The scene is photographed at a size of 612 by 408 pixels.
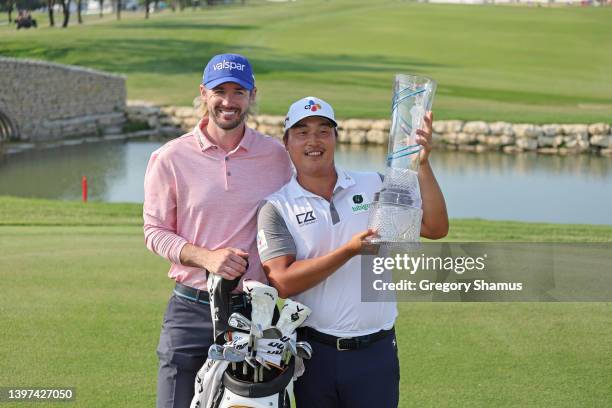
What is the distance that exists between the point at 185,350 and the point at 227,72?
982mm

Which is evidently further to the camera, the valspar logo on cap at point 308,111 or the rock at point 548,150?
the rock at point 548,150

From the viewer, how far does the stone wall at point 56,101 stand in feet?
88.1

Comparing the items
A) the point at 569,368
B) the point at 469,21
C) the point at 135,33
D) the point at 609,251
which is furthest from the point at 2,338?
the point at 469,21

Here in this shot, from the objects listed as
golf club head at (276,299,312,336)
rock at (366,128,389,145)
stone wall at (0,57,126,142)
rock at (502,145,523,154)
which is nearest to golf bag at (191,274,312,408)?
golf club head at (276,299,312,336)

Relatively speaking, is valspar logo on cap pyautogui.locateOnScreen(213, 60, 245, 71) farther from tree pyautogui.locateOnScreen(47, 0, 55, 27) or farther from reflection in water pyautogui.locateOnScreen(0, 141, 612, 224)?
tree pyautogui.locateOnScreen(47, 0, 55, 27)

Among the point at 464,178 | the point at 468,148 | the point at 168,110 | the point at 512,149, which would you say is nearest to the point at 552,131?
the point at 512,149

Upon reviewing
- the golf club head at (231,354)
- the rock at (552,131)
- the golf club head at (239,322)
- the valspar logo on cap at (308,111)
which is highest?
the valspar logo on cap at (308,111)

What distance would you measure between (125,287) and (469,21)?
46.1 metres

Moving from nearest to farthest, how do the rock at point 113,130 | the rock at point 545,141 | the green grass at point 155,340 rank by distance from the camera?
the green grass at point 155,340 < the rock at point 545,141 < the rock at point 113,130

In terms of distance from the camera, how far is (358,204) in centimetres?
324

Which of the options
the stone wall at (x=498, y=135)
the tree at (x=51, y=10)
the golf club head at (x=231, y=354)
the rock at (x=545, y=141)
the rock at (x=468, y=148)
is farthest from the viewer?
the tree at (x=51, y=10)

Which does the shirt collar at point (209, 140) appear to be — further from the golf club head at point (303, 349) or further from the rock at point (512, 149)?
the rock at point (512, 149)

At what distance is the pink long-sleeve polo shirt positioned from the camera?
133 inches

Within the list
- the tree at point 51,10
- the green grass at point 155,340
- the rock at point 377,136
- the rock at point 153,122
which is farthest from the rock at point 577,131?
the green grass at point 155,340
